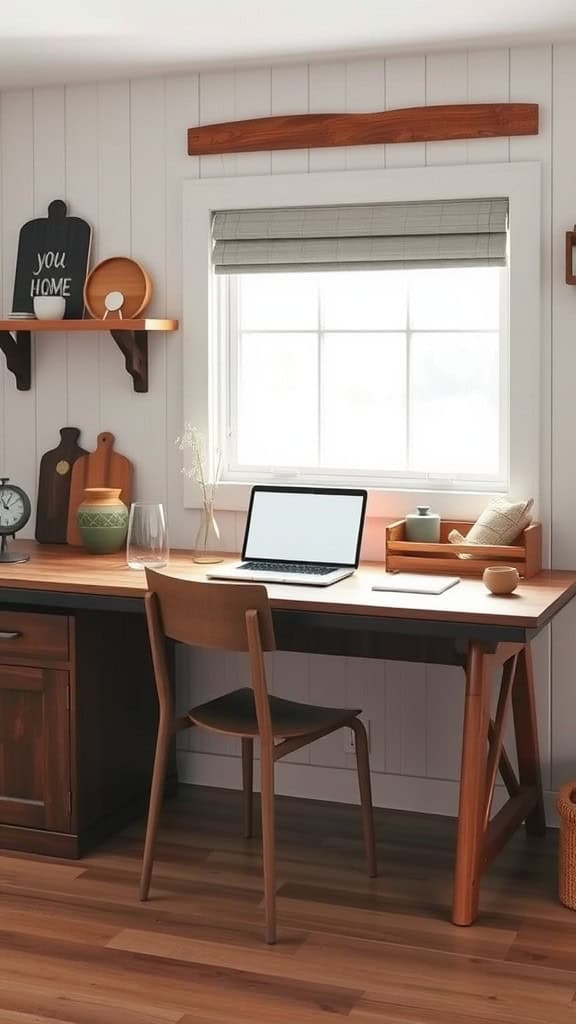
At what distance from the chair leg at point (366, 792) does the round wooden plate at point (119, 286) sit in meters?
1.61

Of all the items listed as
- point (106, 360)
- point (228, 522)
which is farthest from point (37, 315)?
point (228, 522)

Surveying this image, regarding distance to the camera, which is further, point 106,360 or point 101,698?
point 106,360

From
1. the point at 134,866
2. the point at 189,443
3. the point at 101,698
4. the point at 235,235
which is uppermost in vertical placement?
the point at 235,235

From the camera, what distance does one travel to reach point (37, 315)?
4246mm

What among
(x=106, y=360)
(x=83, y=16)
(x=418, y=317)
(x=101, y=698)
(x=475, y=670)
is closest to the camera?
(x=475, y=670)

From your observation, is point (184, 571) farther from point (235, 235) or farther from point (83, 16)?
point (83, 16)

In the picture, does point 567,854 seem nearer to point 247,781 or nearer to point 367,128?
point 247,781

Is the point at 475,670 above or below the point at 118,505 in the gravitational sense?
below

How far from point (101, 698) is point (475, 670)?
1204 mm

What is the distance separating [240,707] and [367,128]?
5.93 feet

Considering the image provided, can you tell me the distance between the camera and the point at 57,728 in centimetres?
367

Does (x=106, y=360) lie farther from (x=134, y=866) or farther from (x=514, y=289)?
(x=134, y=866)

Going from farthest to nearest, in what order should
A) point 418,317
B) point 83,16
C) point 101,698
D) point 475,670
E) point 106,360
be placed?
point 106,360 → point 418,317 → point 101,698 → point 83,16 → point 475,670

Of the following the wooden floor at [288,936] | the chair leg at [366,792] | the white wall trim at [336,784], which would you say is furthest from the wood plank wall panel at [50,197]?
the chair leg at [366,792]
